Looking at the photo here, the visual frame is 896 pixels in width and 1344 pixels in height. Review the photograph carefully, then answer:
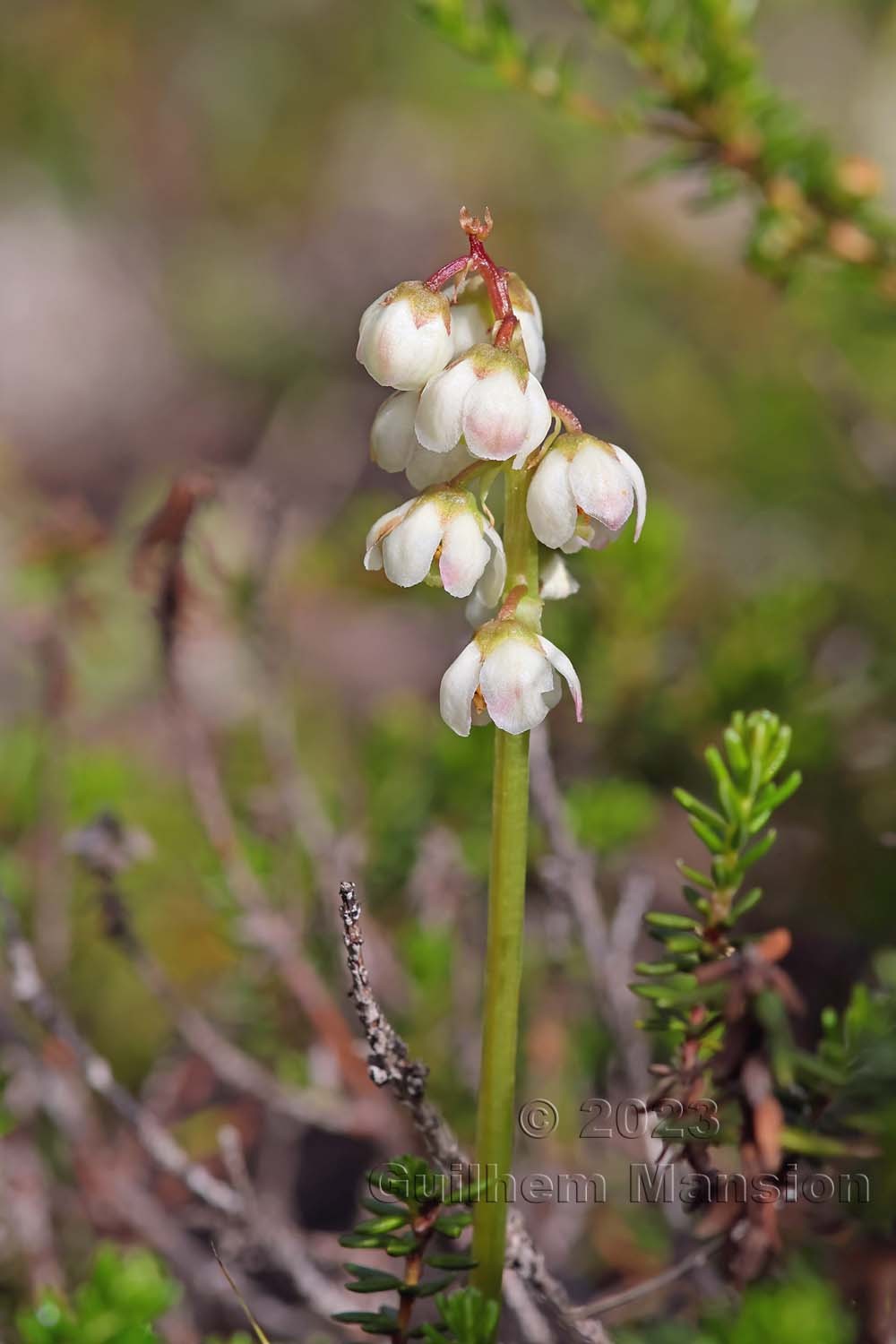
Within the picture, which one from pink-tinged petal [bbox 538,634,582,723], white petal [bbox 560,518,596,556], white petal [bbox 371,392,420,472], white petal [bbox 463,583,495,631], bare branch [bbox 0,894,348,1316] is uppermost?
white petal [bbox 371,392,420,472]

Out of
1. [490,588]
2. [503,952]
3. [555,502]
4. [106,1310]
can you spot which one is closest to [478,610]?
[490,588]

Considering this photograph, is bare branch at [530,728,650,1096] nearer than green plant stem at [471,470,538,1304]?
No

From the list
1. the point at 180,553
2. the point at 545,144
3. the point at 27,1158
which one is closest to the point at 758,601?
the point at 180,553

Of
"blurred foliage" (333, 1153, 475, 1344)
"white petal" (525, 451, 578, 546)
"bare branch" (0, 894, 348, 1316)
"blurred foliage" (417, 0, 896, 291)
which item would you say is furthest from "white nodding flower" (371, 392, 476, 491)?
"blurred foliage" (417, 0, 896, 291)

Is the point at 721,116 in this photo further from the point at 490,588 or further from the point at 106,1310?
the point at 106,1310

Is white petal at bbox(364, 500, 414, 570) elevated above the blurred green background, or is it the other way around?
the blurred green background

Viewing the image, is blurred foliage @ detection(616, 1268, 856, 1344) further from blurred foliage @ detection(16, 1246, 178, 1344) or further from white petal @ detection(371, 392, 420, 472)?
white petal @ detection(371, 392, 420, 472)

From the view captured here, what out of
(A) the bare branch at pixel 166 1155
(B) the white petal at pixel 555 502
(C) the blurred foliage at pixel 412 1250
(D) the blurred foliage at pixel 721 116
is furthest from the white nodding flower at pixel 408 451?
(D) the blurred foliage at pixel 721 116
